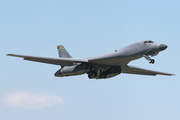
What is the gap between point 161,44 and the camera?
34094 mm

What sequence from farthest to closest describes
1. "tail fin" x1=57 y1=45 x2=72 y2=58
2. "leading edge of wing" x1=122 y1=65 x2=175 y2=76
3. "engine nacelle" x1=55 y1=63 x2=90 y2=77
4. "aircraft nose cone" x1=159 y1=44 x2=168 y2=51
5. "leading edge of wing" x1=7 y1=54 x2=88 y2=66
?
1. "tail fin" x1=57 y1=45 x2=72 y2=58
2. "leading edge of wing" x1=122 y1=65 x2=175 y2=76
3. "engine nacelle" x1=55 y1=63 x2=90 y2=77
4. "leading edge of wing" x1=7 y1=54 x2=88 y2=66
5. "aircraft nose cone" x1=159 y1=44 x2=168 y2=51

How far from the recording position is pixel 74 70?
38656 millimetres

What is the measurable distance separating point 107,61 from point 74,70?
14.5 feet

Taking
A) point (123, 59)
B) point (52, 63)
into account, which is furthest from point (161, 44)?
point (52, 63)

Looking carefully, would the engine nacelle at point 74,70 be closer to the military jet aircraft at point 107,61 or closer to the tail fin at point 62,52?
the military jet aircraft at point 107,61

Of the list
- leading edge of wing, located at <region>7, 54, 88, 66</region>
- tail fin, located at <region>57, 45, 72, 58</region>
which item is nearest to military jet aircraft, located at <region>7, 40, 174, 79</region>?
leading edge of wing, located at <region>7, 54, 88, 66</region>

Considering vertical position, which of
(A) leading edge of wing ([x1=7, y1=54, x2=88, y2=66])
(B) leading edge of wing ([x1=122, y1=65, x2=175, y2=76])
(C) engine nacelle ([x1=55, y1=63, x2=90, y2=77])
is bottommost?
(B) leading edge of wing ([x1=122, y1=65, x2=175, y2=76])

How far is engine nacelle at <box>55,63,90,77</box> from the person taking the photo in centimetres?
3799

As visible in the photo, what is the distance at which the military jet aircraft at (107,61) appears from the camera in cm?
3462

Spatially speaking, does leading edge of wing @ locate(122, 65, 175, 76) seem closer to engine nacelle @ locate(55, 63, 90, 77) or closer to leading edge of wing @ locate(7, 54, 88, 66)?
engine nacelle @ locate(55, 63, 90, 77)

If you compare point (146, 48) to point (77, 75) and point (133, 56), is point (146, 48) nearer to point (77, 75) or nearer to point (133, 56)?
point (133, 56)

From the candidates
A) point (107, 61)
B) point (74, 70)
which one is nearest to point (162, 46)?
point (107, 61)

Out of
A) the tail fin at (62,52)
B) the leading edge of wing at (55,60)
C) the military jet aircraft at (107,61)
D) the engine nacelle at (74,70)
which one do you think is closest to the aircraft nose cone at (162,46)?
the military jet aircraft at (107,61)

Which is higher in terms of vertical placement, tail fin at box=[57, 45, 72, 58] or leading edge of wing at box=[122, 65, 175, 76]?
tail fin at box=[57, 45, 72, 58]
